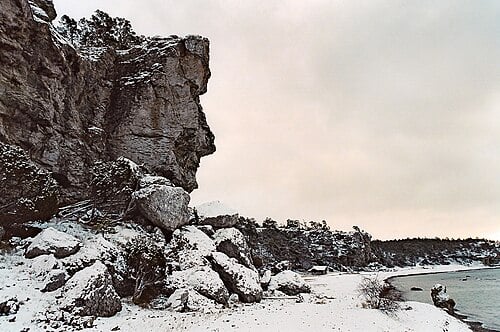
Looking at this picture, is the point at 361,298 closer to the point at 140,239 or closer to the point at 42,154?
the point at 140,239

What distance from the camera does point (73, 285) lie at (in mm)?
24547

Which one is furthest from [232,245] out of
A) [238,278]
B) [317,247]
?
[317,247]

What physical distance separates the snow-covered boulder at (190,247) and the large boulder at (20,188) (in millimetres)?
11448

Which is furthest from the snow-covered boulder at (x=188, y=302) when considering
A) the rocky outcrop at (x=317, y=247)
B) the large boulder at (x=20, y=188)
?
the rocky outcrop at (x=317, y=247)

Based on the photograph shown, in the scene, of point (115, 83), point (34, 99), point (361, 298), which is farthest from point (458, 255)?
point (34, 99)

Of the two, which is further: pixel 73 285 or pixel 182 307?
pixel 182 307

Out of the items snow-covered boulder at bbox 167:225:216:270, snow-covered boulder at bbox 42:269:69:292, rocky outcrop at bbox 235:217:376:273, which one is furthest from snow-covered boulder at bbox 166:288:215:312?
rocky outcrop at bbox 235:217:376:273

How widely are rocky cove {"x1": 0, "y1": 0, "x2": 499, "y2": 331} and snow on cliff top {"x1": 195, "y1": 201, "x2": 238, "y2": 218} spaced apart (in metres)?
0.19

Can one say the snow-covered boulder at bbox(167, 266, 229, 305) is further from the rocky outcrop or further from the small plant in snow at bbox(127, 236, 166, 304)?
the rocky outcrop

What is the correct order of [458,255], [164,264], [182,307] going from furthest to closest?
[458,255]
[164,264]
[182,307]

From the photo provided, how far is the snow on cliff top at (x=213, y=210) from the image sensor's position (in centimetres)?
4597

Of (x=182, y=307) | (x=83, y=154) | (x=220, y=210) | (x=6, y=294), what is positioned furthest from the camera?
(x=220, y=210)

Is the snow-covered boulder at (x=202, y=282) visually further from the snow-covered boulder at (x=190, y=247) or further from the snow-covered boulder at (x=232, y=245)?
the snow-covered boulder at (x=232, y=245)

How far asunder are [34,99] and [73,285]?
1997 cm
